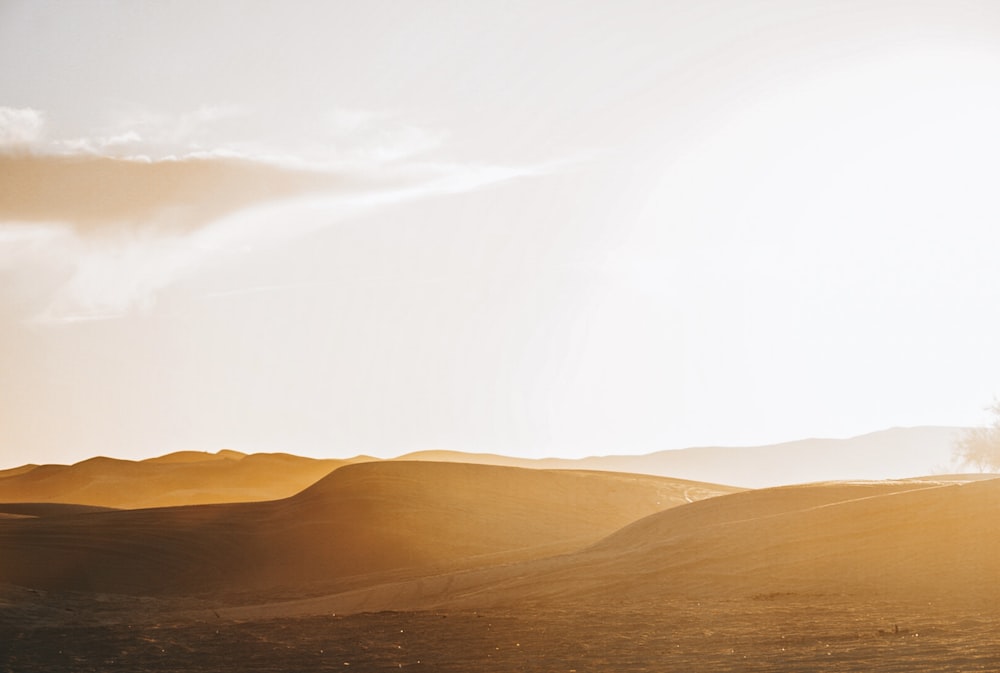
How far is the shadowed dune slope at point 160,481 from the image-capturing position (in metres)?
93.6

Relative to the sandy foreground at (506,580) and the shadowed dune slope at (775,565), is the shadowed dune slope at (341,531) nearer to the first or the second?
the sandy foreground at (506,580)

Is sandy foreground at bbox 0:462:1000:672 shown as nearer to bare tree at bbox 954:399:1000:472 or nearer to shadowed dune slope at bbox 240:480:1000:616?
shadowed dune slope at bbox 240:480:1000:616

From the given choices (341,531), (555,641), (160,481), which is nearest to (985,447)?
(341,531)

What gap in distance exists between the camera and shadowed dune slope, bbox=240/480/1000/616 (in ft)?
80.2

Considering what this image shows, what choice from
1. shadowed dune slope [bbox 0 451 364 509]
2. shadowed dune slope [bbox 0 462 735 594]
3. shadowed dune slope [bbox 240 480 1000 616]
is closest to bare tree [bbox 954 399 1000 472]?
shadowed dune slope [bbox 0 462 735 594]

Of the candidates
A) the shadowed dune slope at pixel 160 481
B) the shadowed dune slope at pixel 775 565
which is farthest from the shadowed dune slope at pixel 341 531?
the shadowed dune slope at pixel 160 481

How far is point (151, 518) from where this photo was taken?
4672cm

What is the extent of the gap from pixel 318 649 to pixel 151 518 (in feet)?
102

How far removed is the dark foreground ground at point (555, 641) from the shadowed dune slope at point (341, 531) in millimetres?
15126

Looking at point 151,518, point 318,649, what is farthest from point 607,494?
point 318,649

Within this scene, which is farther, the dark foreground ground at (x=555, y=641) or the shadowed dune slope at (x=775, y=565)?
the shadowed dune slope at (x=775, y=565)

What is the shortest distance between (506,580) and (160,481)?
78139 millimetres

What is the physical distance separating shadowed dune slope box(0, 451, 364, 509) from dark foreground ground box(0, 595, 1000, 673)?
68819 millimetres

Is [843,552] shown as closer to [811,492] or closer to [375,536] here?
[811,492]
